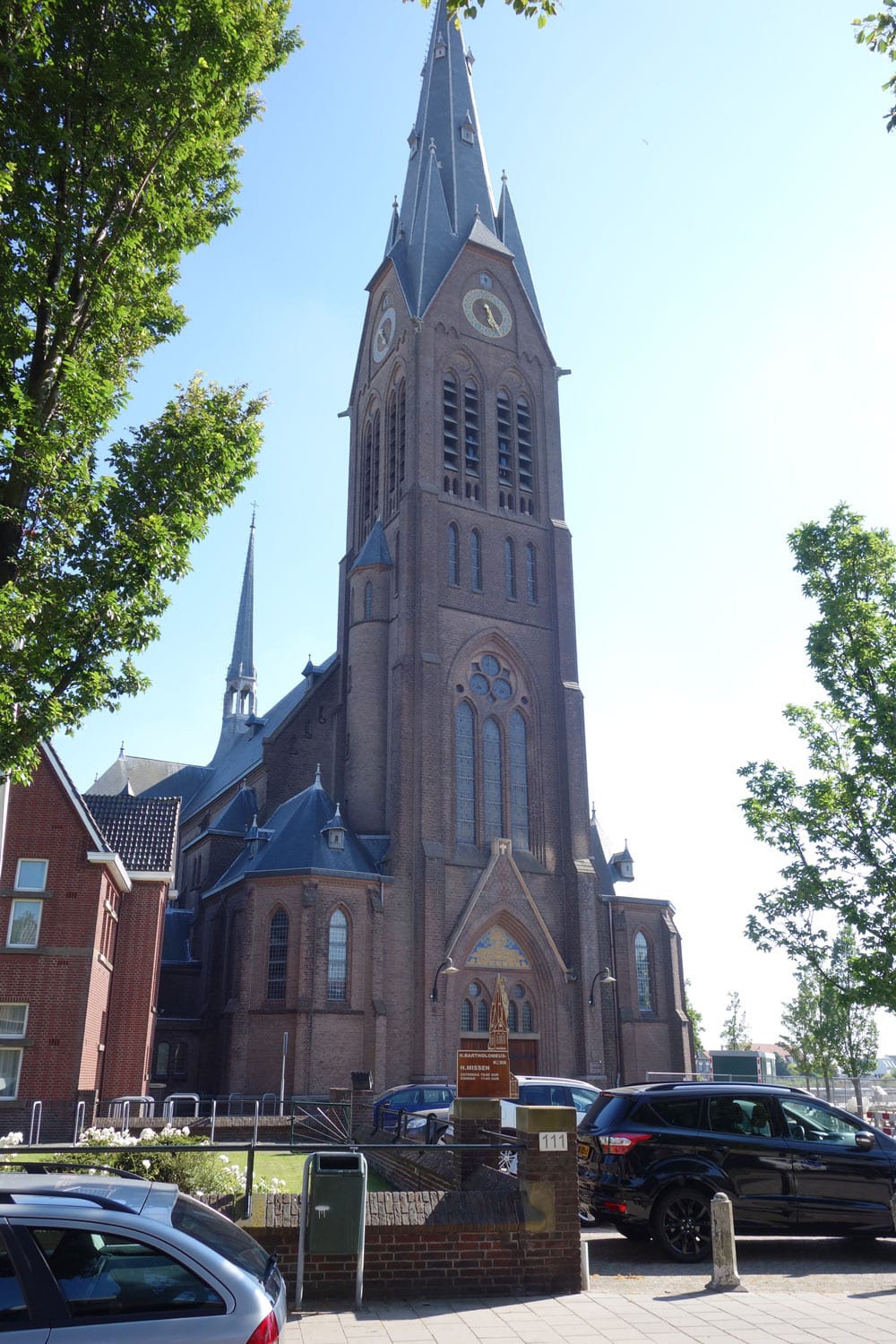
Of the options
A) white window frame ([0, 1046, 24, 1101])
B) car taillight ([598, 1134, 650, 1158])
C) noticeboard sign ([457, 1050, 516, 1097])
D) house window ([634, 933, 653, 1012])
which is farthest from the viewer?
house window ([634, 933, 653, 1012])

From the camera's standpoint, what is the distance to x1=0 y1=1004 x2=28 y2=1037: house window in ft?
75.6

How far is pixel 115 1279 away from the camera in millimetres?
Result: 4688

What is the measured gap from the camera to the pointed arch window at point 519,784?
37.7m

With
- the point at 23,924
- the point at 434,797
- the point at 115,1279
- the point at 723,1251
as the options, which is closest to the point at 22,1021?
the point at 23,924

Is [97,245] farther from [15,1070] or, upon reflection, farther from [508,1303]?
[15,1070]

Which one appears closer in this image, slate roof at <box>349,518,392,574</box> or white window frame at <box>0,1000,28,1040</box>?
white window frame at <box>0,1000,28,1040</box>

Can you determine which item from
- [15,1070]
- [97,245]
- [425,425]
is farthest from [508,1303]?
[425,425]

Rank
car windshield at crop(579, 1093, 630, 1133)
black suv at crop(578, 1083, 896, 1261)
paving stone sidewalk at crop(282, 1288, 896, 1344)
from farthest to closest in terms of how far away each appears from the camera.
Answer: car windshield at crop(579, 1093, 630, 1133) < black suv at crop(578, 1083, 896, 1261) < paving stone sidewalk at crop(282, 1288, 896, 1344)

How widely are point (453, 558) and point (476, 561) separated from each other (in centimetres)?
→ 100

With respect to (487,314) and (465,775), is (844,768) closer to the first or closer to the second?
(465,775)

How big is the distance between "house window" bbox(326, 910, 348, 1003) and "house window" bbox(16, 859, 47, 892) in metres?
11.2

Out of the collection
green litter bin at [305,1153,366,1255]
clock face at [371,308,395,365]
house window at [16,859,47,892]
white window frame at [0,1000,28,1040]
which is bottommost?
green litter bin at [305,1153,366,1255]

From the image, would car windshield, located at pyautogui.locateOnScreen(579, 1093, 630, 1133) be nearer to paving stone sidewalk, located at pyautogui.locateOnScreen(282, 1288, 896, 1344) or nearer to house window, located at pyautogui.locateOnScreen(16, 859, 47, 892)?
paving stone sidewalk, located at pyautogui.locateOnScreen(282, 1288, 896, 1344)

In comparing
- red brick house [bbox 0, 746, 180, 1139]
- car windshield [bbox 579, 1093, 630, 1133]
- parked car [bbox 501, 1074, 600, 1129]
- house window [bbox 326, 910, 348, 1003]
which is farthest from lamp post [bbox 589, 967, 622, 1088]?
car windshield [bbox 579, 1093, 630, 1133]
